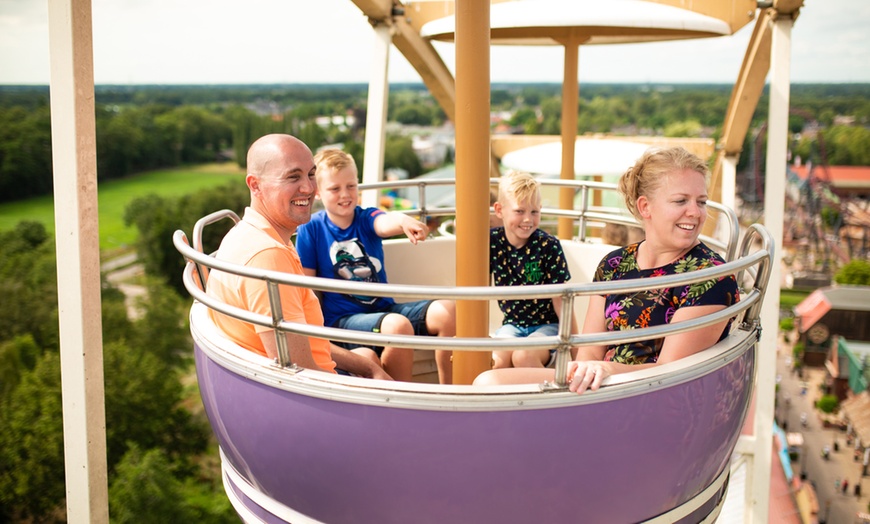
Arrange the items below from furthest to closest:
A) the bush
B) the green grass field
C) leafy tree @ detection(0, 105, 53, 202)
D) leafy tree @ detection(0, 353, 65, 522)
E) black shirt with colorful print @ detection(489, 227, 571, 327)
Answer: the green grass field, leafy tree @ detection(0, 105, 53, 202), the bush, leafy tree @ detection(0, 353, 65, 522), black shirt with colorful print @ detection(489, 227, 571, 327)

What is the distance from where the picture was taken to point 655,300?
321 cm

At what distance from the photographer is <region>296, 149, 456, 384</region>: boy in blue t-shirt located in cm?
449

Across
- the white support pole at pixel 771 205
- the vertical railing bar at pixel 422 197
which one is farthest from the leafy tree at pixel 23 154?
the vertical railing bar at pixel 422 197

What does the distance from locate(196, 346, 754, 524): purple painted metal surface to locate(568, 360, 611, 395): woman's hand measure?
7 centimetres

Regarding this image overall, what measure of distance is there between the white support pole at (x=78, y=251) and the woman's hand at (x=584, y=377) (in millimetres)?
2755

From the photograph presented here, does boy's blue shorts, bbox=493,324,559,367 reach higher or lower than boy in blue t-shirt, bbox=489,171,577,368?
lower

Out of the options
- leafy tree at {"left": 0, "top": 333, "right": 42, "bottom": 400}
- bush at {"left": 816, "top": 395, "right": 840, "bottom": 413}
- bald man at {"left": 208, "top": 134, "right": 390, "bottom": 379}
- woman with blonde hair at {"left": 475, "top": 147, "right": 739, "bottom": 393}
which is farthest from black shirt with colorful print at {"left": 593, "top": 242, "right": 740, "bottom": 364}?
bush at {"left": 816, "top": 395, "right": 840, "bottom": 413}

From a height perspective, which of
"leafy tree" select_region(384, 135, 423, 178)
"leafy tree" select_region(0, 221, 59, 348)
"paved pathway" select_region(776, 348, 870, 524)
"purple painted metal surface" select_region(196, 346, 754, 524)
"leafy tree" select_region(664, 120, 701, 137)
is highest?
"leafy tree" select_region(664, 120, 701, 137)

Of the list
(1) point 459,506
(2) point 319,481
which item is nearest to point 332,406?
(2) point 319,481

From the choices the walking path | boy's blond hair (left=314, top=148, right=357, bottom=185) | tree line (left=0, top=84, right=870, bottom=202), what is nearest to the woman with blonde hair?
boy's blond hair (left=314, top=148, right=357, bottom=185)

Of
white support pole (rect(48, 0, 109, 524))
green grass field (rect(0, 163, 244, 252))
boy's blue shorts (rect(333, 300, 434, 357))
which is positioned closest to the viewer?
white support pole (rect(48, 0, 109, 524))

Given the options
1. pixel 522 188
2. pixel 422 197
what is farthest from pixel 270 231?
pixel 422 197

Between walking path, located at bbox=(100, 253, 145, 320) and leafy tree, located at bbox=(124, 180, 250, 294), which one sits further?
walking path, located at bbox=(100, 253, 145, 320)

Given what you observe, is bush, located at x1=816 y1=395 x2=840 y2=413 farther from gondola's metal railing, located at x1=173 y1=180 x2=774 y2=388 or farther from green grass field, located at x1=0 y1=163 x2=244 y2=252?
gondola's metal railing, located at x1=173 y1=180 x2=774 y2=388
